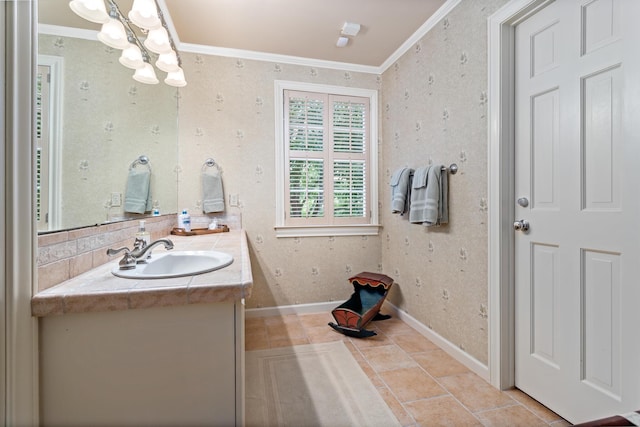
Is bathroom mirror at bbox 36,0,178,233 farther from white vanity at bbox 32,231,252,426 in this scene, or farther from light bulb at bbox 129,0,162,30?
white vanity at bbox 32,231,252,426

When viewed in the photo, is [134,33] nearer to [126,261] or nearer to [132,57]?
[132,57]

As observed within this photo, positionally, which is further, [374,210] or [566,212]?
[374,210]

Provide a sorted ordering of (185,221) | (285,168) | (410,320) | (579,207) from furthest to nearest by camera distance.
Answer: (285,168) → (410,320) → (185,221) → (579,207)

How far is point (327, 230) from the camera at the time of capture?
2.79 m

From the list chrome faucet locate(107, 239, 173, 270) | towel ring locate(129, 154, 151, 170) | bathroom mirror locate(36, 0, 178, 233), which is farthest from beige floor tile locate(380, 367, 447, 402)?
towel ring locate(129, 154, 151, 170)

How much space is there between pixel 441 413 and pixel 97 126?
7.00ft

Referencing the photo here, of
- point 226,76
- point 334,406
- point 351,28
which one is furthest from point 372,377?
point 226,76

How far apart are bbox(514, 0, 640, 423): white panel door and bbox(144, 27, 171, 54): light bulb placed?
78.4 inches

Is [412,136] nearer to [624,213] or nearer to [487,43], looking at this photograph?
[487,43]

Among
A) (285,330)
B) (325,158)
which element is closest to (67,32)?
(325,158)

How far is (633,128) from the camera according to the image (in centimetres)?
109

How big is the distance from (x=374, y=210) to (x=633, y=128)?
1937mm

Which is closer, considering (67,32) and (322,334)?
(67,32)

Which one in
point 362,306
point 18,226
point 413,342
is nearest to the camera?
point 18,226
